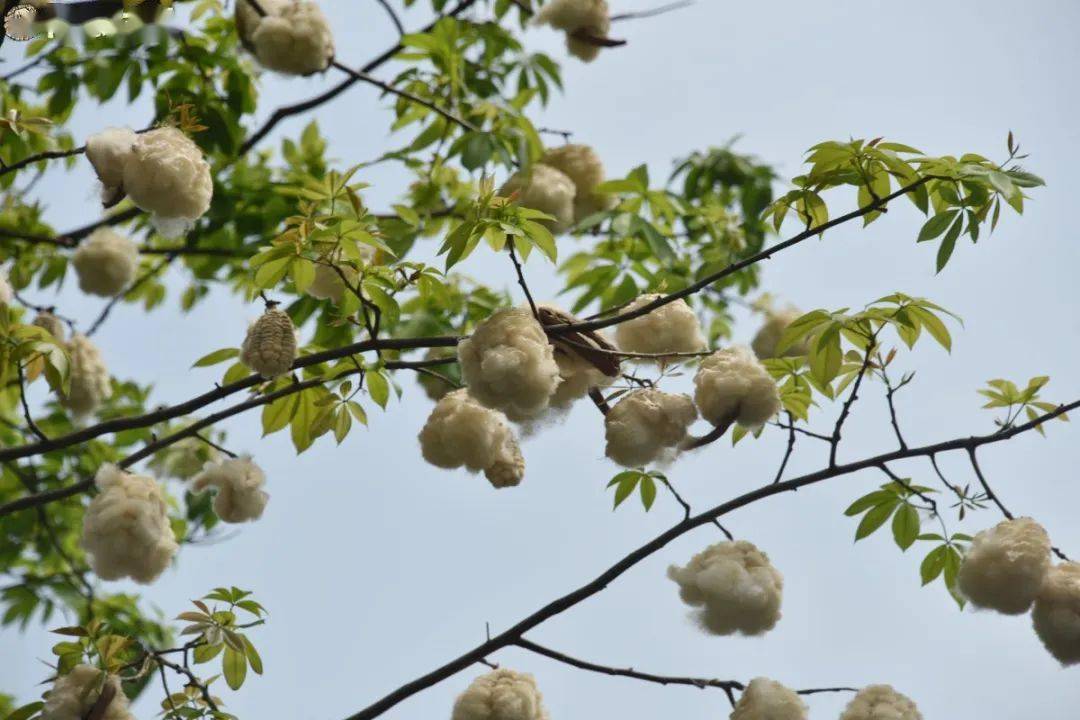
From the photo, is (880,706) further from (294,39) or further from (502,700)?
(294,39)

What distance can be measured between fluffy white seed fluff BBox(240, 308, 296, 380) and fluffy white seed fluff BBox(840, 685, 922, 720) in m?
1.25

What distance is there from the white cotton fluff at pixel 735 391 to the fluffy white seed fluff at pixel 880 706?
0.55m

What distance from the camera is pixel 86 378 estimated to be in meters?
4.03

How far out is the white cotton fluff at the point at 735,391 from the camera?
2055mm

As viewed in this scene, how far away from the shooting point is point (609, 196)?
14.0 feet

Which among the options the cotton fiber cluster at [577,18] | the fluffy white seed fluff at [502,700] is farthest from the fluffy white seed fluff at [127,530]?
the cotton fiber cluster at [577,18]

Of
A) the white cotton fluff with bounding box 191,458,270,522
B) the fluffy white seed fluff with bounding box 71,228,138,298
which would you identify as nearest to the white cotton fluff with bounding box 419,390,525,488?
the white cotton fluff with bounding box 191,458,270,522

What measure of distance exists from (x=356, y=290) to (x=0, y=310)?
28.8 inches

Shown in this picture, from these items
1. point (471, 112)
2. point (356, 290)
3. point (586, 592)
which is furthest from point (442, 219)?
point (586, 592)

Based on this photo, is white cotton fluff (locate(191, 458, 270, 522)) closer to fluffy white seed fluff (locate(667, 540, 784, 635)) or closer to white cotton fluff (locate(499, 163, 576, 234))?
fluffy white seed fluff (locate(667, 540, 784, 635))

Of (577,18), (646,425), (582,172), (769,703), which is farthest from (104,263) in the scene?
(769,703)

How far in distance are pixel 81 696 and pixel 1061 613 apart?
1.89 meters

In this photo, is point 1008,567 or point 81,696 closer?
point 1008,567

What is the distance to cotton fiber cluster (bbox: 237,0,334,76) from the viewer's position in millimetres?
3336
